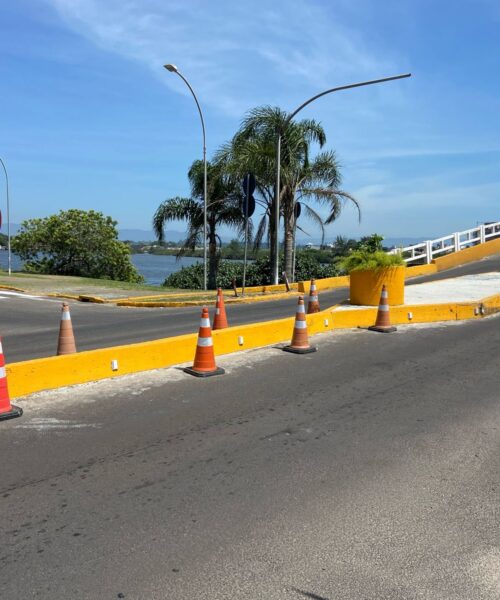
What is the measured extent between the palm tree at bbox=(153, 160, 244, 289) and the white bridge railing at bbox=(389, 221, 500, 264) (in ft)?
29.4

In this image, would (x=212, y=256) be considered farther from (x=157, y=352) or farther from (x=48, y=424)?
(x=48, y=424)

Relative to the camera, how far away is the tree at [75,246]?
40.3 metres

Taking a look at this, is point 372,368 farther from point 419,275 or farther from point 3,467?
point 419,275

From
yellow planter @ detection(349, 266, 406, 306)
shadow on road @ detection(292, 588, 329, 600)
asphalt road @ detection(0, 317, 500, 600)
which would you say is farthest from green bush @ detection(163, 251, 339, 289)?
shadow on road @ detection(292, 588, 329, 600)

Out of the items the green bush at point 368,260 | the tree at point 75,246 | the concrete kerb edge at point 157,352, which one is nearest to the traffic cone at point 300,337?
the concrete kerb edge at point 157,352

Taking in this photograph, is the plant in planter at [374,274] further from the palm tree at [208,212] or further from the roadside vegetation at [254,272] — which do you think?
the palm tree at [208,212]

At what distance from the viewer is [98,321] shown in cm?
1389

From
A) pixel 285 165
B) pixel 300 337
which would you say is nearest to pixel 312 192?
pixel 285 165

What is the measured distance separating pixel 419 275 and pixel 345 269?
12.7 meters

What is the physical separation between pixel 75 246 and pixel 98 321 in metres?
28.1

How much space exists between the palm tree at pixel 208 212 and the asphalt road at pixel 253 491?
76.8ft

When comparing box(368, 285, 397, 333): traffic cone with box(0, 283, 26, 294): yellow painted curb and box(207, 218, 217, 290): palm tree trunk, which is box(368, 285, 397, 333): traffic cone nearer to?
box(0, 283, 26, 294): yellow painted curb

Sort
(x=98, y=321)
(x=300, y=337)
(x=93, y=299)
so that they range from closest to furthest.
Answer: (x=300, y=337)
(x=98, y=321)
(x=93, y=299)

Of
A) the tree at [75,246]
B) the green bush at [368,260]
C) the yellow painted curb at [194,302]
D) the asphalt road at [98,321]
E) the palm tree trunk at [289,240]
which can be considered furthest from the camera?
the tree at [75,246]
